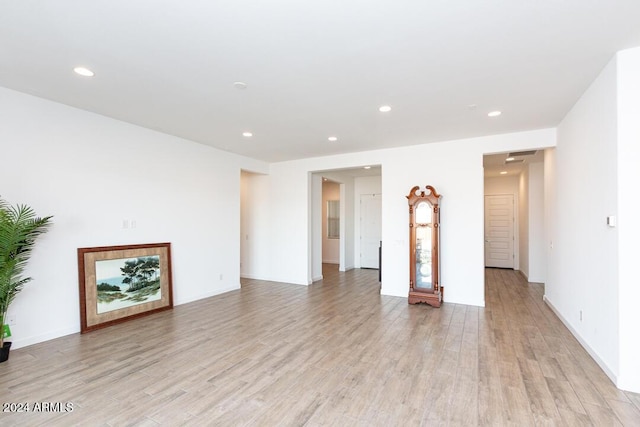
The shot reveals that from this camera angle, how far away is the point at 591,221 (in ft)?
10.3

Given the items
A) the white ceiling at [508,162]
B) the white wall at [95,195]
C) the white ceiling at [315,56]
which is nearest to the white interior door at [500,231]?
the white ceiling at [508,162]

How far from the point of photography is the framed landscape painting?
12.7ft

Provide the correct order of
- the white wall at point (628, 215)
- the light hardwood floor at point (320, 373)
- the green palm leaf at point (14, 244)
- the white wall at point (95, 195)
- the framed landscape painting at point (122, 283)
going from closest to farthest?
the light hardwood floor at point (320, 373), the white wall at point (628, 215), the green palm leaf at point (14, 244), the white wall at point (95, 195), the framed landscape painting at point (122, 283)

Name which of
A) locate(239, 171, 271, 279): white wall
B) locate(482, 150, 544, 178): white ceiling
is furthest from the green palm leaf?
locate(482, 150, 544, 178): white ceiling

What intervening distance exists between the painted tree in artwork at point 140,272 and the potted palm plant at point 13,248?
3.68 ft

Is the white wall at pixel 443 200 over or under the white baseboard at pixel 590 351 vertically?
over

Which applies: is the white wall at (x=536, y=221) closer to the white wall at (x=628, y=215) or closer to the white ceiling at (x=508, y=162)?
the white ceiling at (x=508, y=162)

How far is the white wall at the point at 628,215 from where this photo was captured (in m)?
2.49

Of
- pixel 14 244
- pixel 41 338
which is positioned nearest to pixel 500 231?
pixel 41 338

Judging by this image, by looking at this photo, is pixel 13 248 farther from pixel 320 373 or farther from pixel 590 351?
pixel 590 351

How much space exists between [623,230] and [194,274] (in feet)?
18.6

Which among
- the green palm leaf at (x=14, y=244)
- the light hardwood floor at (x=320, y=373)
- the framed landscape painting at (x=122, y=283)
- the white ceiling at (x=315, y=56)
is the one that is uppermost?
the white ceiling at (x=315, y=56)

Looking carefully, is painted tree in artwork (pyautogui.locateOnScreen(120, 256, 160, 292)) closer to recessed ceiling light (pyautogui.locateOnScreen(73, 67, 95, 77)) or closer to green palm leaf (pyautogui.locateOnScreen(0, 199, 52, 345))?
green palm leaf (pyautogui.locateOnScreen(0, 199, 52, 345))

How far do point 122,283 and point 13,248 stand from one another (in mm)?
1412
